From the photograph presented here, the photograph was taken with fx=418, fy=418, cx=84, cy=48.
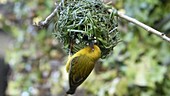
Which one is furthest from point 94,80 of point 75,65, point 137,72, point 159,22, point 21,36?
point 75,65

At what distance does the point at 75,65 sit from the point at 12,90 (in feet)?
7.17

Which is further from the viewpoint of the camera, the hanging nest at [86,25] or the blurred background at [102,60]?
the blurred background at [102,60]

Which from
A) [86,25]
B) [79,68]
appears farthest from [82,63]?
[86,25]

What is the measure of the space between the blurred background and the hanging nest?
81cm

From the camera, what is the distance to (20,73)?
4.09 meters

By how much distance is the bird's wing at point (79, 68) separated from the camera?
1863 millimetres

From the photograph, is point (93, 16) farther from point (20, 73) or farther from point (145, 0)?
point (20, 73)

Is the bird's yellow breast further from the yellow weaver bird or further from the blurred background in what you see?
the blurred background

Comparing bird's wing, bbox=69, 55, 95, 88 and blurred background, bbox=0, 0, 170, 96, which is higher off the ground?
bird's wing, bbox=69, 55, 95, 88

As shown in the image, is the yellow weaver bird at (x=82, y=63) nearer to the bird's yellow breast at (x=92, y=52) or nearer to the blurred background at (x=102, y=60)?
the bird's yellow breast at (x=92, y=52)

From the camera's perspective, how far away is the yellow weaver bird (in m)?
1.84

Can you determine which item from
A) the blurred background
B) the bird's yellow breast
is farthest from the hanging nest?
the blurred background

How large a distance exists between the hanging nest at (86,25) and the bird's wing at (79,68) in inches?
2.7

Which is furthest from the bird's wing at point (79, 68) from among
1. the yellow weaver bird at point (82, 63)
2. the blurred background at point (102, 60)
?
the blurred background at point (102, 60)
